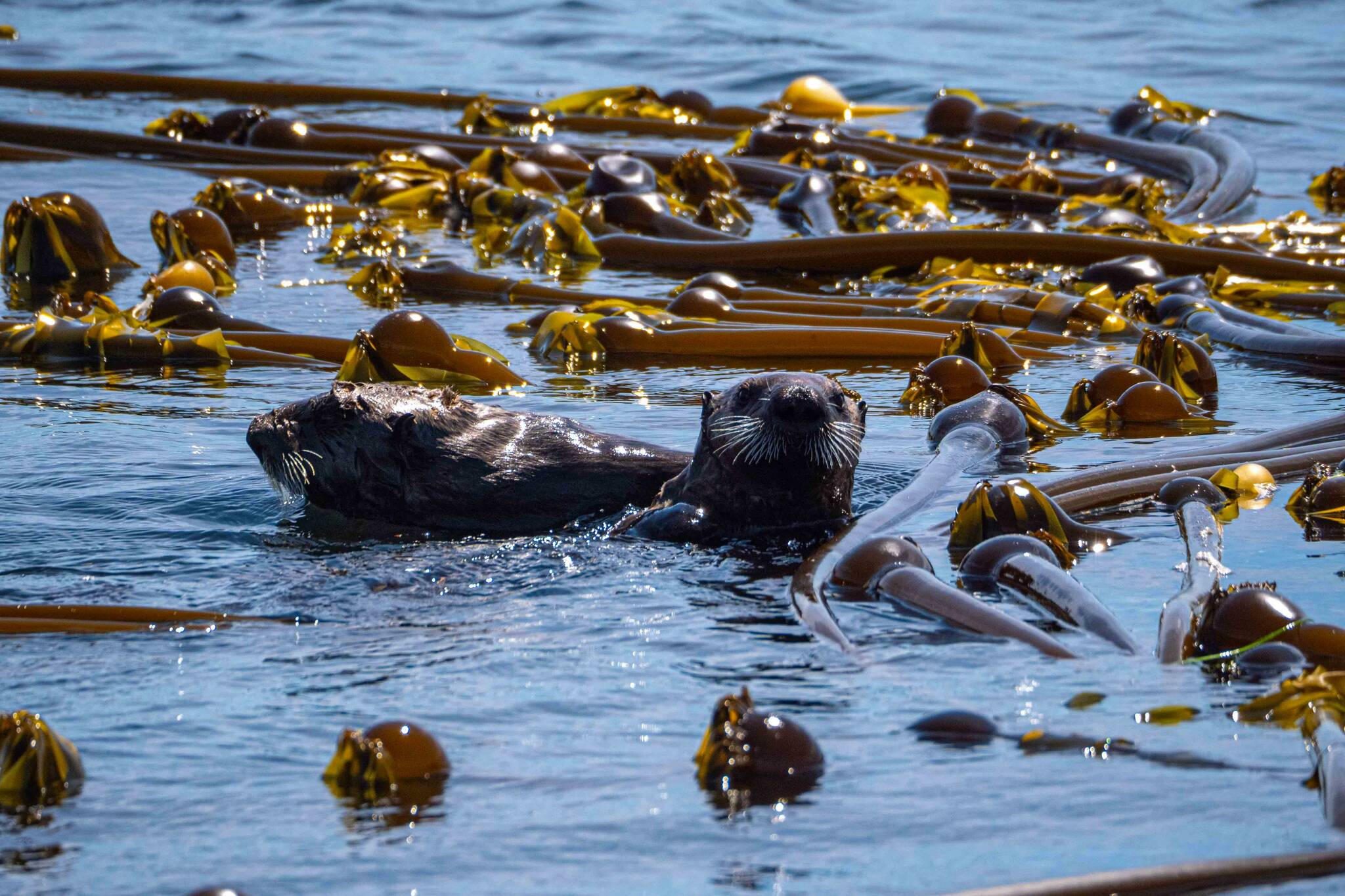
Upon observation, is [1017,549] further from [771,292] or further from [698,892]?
[771,292]

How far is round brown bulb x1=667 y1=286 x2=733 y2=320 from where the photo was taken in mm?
6762

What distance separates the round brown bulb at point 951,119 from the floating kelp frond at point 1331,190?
2.82 metres

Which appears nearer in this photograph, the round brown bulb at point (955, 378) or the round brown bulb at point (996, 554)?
the round brown bulb at point (996, 554)

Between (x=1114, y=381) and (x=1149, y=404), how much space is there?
15 centimetres

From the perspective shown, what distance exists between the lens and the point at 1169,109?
1235 centimetres

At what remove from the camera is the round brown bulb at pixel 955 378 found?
5672 millimetres

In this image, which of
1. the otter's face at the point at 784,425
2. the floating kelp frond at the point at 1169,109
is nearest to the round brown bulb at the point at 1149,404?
the otter's face at the point at 784,425

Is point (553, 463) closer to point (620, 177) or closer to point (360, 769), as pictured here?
point (360, 769)

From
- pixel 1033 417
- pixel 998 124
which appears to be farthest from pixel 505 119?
pixel 1033 417

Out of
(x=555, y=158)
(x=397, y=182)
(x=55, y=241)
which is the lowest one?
(x=55, y=241)

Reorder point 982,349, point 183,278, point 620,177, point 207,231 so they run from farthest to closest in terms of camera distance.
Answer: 1. point 620,177
2. point 207,231
3. point 183,278
4. point 982,349

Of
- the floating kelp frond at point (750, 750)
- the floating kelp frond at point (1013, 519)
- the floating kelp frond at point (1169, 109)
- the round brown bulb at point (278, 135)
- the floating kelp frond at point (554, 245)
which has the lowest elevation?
the floating kelp frond at point (750, 750)

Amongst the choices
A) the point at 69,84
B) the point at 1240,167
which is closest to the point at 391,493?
the point at 1240,167

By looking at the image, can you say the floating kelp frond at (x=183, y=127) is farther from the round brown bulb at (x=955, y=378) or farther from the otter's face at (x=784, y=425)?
the otter's face at (x=784, y=425)
